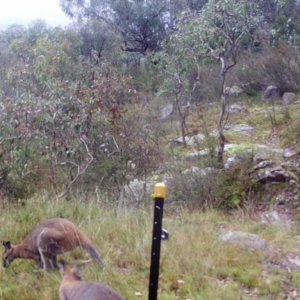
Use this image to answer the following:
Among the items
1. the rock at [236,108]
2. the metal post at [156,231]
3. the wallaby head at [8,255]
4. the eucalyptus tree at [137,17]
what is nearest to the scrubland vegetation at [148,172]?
the wallaby head at [8,255]

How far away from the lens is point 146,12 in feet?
84.7

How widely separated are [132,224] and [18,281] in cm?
161

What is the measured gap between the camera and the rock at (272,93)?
18297 millimetres

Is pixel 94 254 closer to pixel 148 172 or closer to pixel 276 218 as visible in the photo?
pixel 276 218

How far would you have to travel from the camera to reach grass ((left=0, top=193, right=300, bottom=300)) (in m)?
5.18

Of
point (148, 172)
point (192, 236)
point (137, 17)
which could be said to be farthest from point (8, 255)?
point (137, 17)

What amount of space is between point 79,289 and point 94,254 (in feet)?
3.53

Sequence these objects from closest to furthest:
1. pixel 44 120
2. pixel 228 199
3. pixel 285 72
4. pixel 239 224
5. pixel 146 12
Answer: pixel 239 224, pixel 44 120, pixel 228 199, pixel 285 72, pixel 146 12

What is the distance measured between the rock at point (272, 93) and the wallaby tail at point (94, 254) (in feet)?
44.3

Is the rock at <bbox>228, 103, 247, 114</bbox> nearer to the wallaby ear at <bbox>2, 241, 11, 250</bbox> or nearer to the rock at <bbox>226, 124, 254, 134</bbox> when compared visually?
the rock at <bbox>226, 124, 254, 134</bbox>

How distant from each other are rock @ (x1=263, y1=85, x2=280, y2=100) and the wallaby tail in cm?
1350

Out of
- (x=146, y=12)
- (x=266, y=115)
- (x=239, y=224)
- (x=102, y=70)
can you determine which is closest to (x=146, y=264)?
(x=239, y=224)

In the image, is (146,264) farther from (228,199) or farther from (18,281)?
(228,199)

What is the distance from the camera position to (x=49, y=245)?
214 inches
